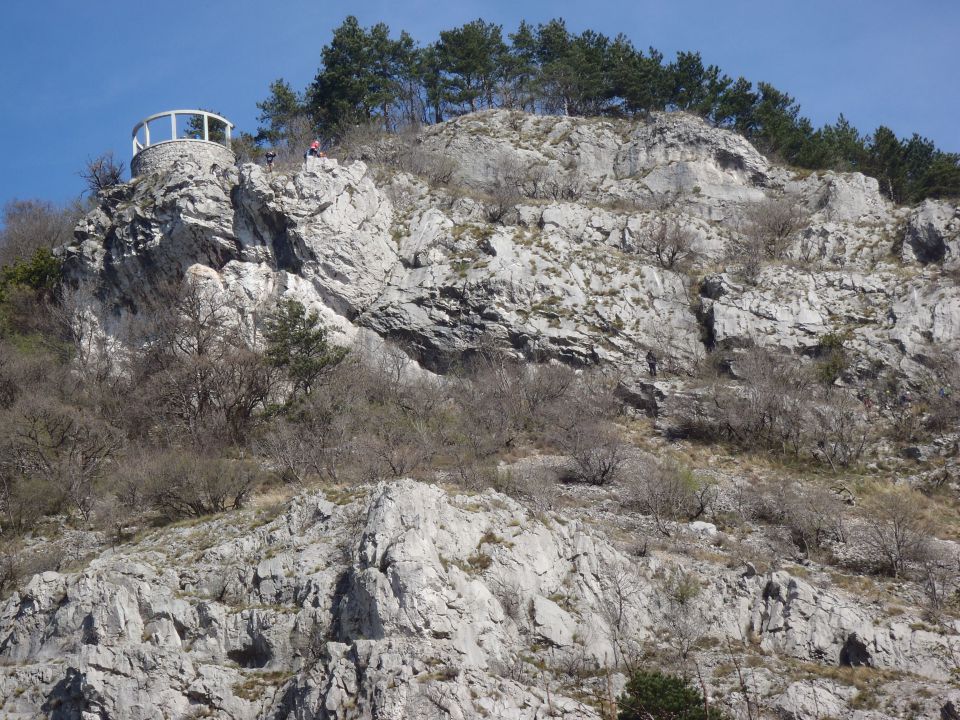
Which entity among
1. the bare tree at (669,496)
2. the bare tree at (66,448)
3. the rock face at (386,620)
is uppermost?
the bare tree at (66,448)

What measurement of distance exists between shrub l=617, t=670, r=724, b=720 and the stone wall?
103 feet

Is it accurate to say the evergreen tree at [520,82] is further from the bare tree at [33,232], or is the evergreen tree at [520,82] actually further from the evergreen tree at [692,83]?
the bare tree at [33,232]

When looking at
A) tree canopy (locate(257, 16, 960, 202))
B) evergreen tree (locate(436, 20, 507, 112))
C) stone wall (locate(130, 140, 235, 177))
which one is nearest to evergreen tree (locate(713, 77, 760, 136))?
tree canopy (locate(257, 16, 960, 202))

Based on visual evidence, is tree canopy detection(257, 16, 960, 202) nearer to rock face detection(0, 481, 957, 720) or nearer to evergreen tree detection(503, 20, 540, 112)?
evergreen tree detection(503, 20, 540, 112)

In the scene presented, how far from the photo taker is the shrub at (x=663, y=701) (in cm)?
1244

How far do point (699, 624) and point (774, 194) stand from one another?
30402 millimetres

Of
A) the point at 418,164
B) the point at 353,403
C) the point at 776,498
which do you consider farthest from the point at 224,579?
the point at 418,164

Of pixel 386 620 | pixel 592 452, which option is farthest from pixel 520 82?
pixel 386 620

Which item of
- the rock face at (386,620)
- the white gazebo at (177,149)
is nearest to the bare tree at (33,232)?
the white gazebo at (177,149)

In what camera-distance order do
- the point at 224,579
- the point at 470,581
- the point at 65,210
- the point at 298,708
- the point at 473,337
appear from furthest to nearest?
the point at 65,210 → the point at 473,337 → the point at 224,579 → the point at 470,581 → the point at 298,708

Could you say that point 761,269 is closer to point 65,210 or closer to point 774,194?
point 774,194

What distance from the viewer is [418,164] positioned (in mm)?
43094

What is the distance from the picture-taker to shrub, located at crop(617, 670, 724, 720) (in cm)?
1244

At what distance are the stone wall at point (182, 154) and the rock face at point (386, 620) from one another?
23.7m
